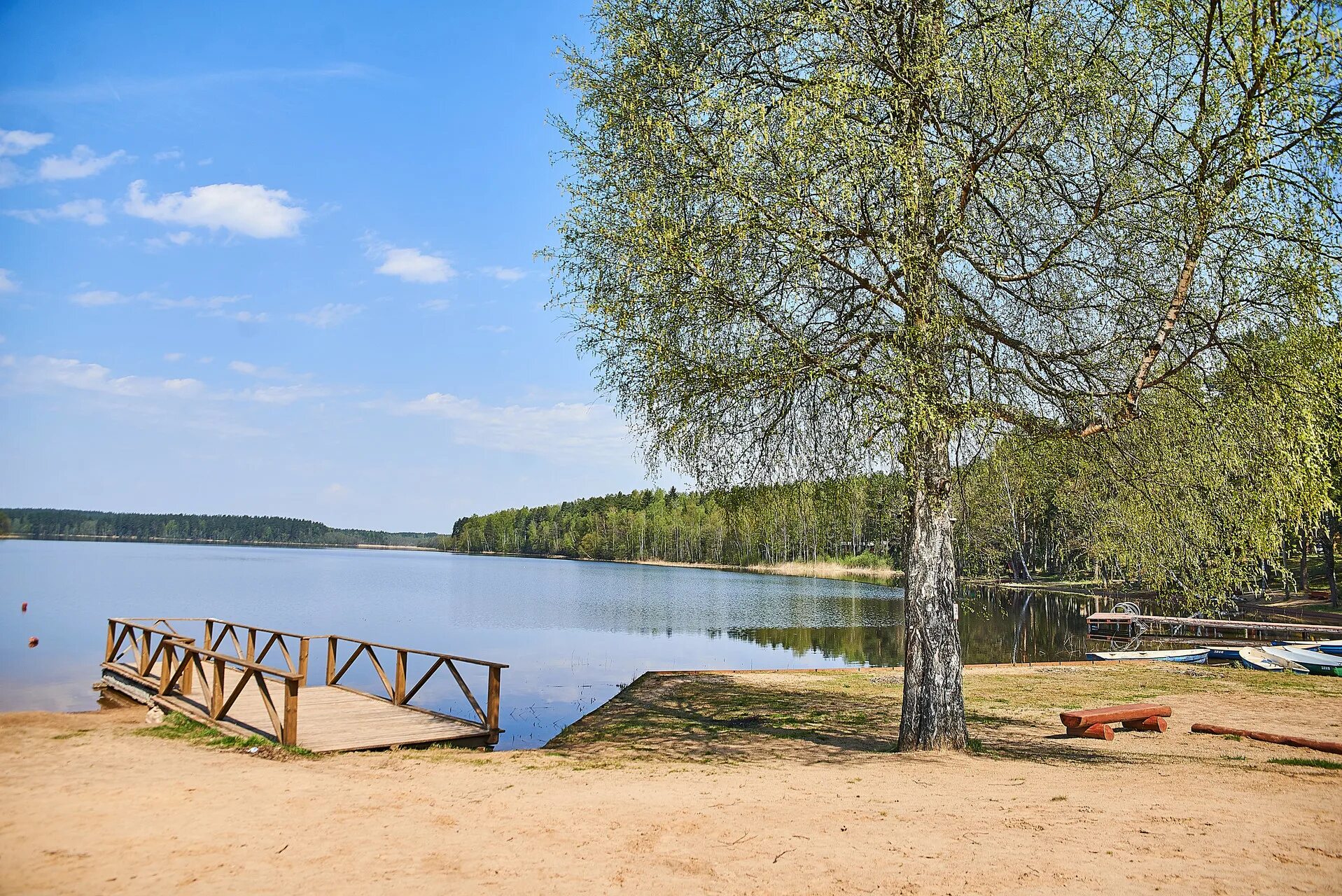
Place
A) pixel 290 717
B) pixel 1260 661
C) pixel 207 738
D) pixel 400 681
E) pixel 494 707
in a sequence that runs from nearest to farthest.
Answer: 1. pixel 290 717
2. pixel 207 738
3. pixel 494 707
4. pixel 400 681
5. pixel 1260 661

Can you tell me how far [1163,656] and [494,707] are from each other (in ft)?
61.6

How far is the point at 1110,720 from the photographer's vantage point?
36.2 ft

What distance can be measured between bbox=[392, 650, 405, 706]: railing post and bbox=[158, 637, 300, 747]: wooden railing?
211cm

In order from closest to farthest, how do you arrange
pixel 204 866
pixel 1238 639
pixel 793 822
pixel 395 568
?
pixel 204 866, pixel 793 822, pixel 1238 639, pixel 395 568

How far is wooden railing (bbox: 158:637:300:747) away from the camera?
11148 mm

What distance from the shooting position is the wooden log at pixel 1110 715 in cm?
1098

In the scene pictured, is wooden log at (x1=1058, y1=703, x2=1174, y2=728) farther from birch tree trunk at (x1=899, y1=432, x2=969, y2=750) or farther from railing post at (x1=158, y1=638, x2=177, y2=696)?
railing post at (x1=158, y1=638, x2=177, y2=696)

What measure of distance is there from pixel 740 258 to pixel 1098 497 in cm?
613

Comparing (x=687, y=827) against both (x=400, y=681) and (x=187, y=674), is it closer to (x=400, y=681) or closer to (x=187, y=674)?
(x=400, y=681)

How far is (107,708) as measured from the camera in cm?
1706

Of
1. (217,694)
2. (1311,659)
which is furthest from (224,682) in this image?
(1311,659)

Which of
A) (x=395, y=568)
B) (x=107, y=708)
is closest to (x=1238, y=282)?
(x=107, y=708)

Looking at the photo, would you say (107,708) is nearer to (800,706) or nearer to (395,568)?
(800,706)

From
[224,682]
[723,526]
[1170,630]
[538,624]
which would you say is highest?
[723,526]
